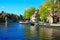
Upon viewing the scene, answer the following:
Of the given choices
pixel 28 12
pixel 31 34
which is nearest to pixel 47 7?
pixel 31 34

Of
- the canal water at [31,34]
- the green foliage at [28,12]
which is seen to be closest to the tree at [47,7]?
the canal water at [31,34]

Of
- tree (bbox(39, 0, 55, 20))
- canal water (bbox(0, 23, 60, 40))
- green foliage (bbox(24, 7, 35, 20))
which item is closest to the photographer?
canal water (bbox(0, 23, 60, 40))

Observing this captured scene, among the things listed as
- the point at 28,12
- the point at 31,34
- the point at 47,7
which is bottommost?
the point at 31,34

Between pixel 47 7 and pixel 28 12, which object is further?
pixel 28 12

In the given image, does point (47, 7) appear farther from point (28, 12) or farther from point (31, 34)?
point (28, 12)

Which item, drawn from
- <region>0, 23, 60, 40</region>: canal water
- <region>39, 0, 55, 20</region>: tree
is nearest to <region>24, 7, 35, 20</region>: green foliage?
<region>39, 0, 55, 20</region>: tree

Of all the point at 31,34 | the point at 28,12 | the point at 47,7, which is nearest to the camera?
the point at 31,34

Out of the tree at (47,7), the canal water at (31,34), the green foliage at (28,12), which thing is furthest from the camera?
the green foliage at (28,12)

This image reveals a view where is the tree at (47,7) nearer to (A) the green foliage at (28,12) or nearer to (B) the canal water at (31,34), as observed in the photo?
(B) the canal water at (31,34)

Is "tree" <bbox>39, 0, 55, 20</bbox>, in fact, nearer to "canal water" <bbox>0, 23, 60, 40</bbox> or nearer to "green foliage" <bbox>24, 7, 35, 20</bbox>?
"canal water" <bbox>0, 23, 60, 40</bbox>

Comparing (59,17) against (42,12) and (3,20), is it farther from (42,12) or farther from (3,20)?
(3,20)

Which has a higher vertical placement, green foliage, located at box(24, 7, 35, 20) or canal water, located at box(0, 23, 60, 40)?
green foliage, located at box(24, 7, 35, 20)

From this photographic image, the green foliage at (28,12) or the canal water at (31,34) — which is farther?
the green foliage at (28,12)

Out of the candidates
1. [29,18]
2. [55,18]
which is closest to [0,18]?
[29,18]
